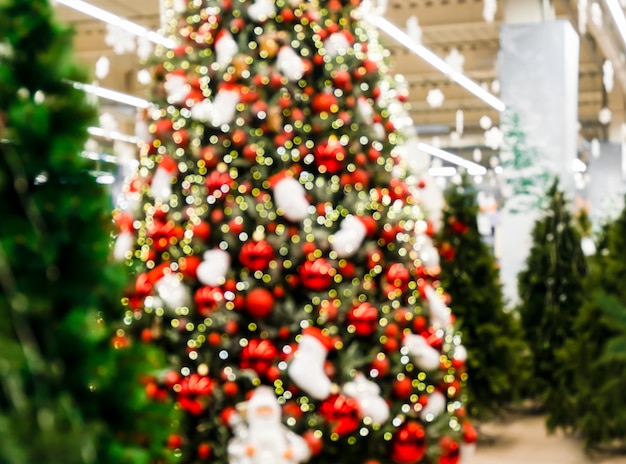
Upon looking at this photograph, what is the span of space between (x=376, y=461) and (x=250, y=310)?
647 mm

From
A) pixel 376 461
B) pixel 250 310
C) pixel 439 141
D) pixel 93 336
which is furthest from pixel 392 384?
pixel 439 141

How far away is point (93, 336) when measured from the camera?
1082 mm

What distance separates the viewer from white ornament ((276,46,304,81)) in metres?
2.61

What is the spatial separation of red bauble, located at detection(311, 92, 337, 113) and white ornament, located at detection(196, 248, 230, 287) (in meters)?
0.61

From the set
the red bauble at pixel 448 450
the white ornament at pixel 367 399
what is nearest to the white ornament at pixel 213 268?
the white ornament at pixel 367 399

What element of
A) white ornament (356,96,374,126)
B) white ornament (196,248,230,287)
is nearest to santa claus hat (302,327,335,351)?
white ornament (196,248,230,287)

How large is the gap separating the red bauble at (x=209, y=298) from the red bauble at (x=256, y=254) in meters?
0.13

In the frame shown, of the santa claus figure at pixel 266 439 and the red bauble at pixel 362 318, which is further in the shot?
the red bauble at pixel 362 318

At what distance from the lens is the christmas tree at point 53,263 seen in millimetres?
1030

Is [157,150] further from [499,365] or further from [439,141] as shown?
[439,141]

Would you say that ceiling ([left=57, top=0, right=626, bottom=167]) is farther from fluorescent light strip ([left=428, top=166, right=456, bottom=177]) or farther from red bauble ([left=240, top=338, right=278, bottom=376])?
red bauble ([left=240, top=338, right=278, bottom=376])

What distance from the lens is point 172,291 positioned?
2498mm

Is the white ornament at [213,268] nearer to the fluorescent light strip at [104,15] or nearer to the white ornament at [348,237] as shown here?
the white ornament at [348,237]

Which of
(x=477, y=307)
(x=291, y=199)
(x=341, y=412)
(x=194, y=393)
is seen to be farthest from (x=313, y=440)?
(x=477, y=307)
